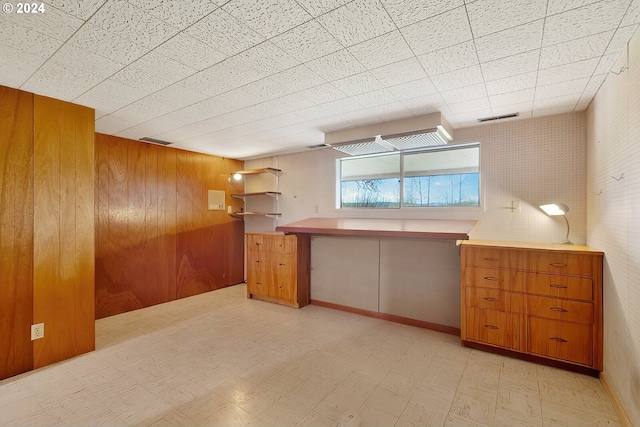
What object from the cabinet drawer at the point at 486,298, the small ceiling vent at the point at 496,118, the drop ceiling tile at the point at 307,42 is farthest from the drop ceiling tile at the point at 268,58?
the cabinet drawer at the point at 486,298

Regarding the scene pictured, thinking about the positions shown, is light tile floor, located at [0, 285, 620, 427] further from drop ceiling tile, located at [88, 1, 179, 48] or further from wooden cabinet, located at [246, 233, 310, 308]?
drop ceiling tile, located at [88, 1, 179, 48]

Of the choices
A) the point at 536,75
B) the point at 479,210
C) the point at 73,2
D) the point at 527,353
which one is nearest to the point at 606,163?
the point at 536,75

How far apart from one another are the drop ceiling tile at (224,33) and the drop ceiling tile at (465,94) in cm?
176

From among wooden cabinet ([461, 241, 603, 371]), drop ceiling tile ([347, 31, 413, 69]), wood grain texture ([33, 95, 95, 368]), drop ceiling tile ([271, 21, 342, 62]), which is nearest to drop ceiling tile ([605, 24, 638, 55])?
drop ceiling tile ([347, 31, 413, 69])

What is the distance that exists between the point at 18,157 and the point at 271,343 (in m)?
2.92

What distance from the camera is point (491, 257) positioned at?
9.41ft

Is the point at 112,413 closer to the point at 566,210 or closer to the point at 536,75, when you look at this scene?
the point at 536,75

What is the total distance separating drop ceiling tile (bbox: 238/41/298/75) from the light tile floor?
2.49 m

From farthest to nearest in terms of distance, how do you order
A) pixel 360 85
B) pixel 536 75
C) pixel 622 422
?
pixel 360 85 → pixel 536 75 → pixel 622 422

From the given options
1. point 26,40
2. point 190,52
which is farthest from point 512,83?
point 26,40

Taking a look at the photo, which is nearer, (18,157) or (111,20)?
(111,20)

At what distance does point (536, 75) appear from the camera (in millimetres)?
2248

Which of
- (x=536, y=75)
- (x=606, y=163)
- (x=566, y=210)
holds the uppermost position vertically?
(x=536, y=75)

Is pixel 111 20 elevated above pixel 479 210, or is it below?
above
